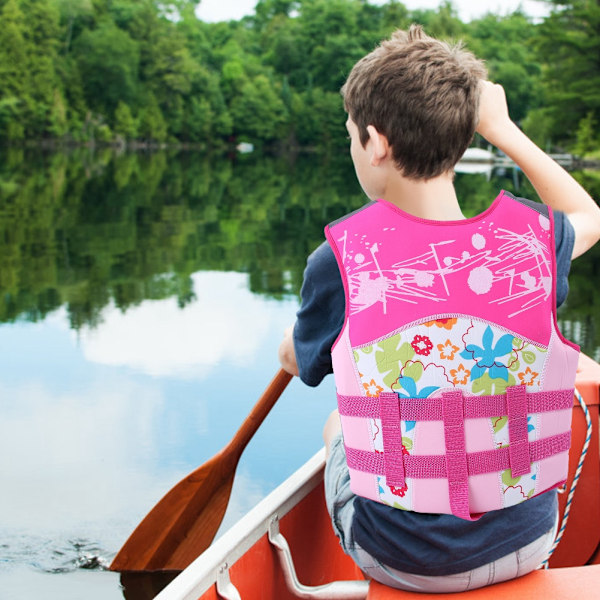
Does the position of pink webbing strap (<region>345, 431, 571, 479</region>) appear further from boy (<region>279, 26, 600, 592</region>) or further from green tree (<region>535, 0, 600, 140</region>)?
green tree (<region>535, 0, 600, 140</region>)

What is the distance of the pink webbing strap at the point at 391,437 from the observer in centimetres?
134

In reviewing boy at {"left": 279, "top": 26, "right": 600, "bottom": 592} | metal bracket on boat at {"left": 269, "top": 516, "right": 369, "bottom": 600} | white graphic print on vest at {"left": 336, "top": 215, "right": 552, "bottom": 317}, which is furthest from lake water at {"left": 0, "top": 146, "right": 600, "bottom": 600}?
white graphic print on vest at {"left": 336, "top": 215, "right": 552, "bottom": 317}

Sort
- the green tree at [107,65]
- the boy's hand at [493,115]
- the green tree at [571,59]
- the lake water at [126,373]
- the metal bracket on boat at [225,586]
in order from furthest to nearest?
1. the green tree at [107,65]
2. the green tree at [571,59]
3. the lake water at [126,373]
4. the metal bracket on boat at [225,586]
5. the boy's hand at [493,115]

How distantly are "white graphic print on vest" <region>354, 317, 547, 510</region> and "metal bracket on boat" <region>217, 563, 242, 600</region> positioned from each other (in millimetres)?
460

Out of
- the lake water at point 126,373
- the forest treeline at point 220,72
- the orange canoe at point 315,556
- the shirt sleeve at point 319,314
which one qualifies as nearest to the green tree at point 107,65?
the forest treeline at point 220,72

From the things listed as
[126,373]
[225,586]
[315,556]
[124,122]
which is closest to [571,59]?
[124,122]

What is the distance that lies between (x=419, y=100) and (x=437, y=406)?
0.44m

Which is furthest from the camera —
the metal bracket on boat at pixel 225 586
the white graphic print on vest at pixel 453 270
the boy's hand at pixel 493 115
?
the metal bracket on boat at pixel 225 586

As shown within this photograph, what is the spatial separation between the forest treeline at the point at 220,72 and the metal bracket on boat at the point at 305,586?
3172 centimetres

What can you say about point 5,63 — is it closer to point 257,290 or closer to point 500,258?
point 257,290

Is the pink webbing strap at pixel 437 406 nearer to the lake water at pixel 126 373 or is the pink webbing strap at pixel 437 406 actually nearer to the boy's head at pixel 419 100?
the boy's head at pixel 419 100

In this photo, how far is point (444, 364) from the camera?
4.34 feet

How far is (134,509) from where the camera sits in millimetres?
3697

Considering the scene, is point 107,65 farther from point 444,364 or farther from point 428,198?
point 444,364
